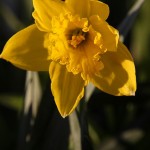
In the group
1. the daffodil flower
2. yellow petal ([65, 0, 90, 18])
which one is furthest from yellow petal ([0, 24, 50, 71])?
yellow petal ([65, 0, 90, 18])

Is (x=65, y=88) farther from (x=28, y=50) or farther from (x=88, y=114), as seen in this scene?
(x=88, y=114)

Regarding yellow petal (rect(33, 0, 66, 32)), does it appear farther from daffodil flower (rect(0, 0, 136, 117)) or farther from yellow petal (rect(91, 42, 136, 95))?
yellow petal (rect(91, 42, 136, 95))

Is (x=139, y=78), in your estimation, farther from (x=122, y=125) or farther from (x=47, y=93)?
(x=47, y=93)

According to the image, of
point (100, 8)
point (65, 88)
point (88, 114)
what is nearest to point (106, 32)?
point (100, 8)

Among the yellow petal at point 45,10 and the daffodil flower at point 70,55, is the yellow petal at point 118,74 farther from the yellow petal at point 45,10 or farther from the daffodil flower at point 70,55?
the yellow petal at point 45,10

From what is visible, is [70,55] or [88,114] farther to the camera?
[88,114]

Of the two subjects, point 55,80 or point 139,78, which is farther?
point 139,78

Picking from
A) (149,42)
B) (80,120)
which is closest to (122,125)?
(149,42)
